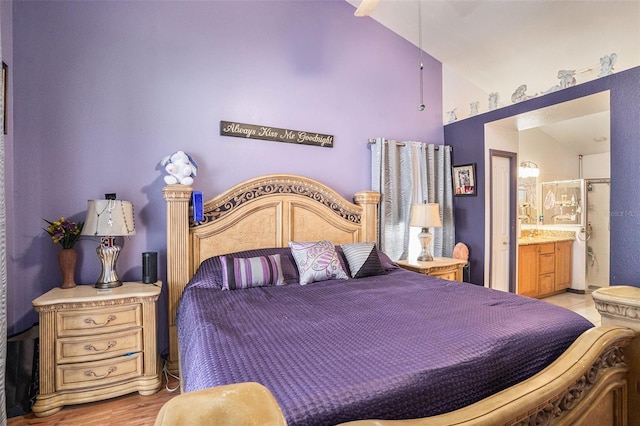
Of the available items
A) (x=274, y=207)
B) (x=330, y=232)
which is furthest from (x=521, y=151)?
(x=274, y=207)

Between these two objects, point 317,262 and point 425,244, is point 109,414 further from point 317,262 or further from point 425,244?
point 425,244

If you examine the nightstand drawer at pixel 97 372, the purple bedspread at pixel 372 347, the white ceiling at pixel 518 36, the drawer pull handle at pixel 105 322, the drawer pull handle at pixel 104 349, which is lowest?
the nightstand drawer at pixel 97 372

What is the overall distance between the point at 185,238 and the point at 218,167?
0.70 metres

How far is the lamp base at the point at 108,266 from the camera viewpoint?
226cm

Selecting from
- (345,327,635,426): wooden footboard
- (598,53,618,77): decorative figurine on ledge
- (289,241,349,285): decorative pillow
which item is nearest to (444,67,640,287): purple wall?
(598,53,618,77): decorative figurine on ledge

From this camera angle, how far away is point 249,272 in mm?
2275

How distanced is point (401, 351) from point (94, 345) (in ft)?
6.44

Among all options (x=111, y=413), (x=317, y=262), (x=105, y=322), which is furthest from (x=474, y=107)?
(x=111, y=413)

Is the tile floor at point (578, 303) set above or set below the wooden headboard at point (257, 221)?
below

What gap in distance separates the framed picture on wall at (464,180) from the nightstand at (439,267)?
86 centimetres

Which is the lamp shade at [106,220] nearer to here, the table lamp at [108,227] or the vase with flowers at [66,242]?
the table lamp at [108,227]

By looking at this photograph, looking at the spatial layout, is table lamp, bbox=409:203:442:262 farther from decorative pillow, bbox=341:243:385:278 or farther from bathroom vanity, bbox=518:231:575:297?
bathroom vanity, bbox=518:231:575:297

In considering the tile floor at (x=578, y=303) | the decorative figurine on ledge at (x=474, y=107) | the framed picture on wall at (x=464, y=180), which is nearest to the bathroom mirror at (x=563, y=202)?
the tile floor at (x=578, y=303)

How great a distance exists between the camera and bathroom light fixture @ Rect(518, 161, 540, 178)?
5141mm
